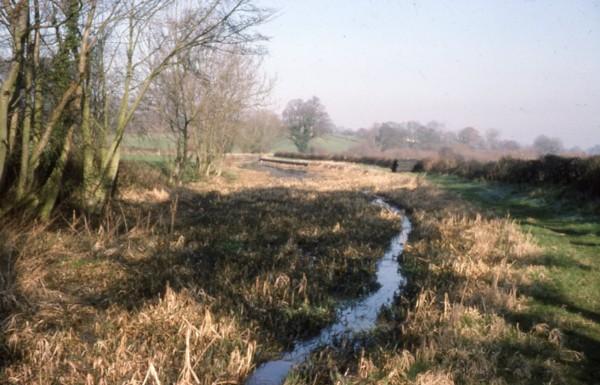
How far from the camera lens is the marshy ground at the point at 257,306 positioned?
17.5 feet

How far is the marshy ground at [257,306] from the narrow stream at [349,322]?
197mm

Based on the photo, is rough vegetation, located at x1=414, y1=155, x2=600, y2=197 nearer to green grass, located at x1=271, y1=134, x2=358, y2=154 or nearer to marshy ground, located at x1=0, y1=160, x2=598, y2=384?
Result: marshy ground, located at x1=0, y1=160, x2=598, y2=384

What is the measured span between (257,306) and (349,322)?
1.70m

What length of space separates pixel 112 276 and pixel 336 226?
25.0 feet

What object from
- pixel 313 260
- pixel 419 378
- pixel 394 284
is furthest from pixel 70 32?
pixel 419 378

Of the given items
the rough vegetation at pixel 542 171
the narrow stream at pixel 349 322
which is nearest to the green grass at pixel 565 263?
the rough vegetation at pixel 542 171

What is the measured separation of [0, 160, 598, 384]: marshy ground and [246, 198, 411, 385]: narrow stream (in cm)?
20

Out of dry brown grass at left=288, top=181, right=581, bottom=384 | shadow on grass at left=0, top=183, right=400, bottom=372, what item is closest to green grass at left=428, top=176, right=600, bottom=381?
dry brown grass at left=288, top=181, right=581, bottom=384

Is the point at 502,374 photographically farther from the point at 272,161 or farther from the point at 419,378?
the point at 272,161

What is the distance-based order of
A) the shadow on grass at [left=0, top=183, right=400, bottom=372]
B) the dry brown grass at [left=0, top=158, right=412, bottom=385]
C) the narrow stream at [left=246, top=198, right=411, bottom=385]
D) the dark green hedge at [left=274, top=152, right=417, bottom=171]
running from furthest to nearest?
the dark green hedge at [left=274, top=152, right=417, bottom=171] < the shadow on grass at [left=0, top=183, right=400, bottom=372] < the narrow stream at [left=246, top=198, right=411, bottom=385] < the dry brown grass at [left=0, top=158, right=412, bottom=385]

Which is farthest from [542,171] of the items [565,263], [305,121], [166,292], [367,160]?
[305,121]

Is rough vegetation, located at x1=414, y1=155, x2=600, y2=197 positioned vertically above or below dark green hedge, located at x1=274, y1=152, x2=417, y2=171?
above

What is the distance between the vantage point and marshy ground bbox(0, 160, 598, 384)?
5340 mm

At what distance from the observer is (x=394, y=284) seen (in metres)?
9.73
